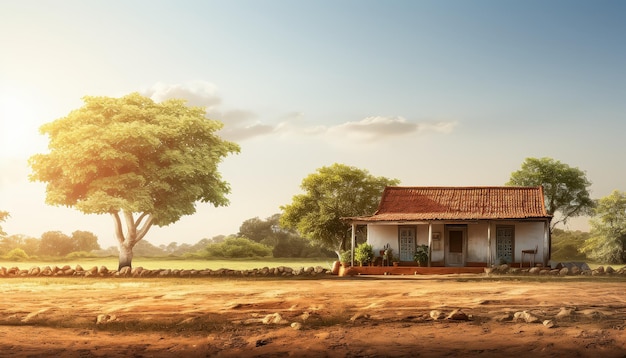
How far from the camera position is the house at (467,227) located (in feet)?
93.3

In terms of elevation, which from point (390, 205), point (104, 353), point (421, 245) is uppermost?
point (390, 205)

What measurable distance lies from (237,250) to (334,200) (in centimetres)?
1552

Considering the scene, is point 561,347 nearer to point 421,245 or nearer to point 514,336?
point 514,336

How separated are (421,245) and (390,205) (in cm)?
292

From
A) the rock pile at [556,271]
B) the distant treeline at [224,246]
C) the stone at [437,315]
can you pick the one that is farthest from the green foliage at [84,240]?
the stone at [437,315]

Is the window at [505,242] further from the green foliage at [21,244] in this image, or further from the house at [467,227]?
the green foliage at [21,244]

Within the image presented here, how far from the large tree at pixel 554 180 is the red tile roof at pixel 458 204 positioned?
12.1m

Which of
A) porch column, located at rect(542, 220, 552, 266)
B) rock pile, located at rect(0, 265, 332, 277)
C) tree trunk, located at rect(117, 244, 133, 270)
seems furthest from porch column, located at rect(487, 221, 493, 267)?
tree trunk, located at rect(117, 244, 133, 270)

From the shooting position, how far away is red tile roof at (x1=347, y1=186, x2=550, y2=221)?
2891 centimetres

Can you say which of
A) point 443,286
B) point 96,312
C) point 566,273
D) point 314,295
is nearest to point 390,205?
point 566,273

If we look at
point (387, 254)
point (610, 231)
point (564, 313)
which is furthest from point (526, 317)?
point (610, 231)

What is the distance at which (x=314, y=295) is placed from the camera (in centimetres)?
1647

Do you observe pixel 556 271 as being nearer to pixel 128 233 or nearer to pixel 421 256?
pixel 421 256

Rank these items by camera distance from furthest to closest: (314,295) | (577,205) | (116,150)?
(577,205) → (116,150) → (314,295)
